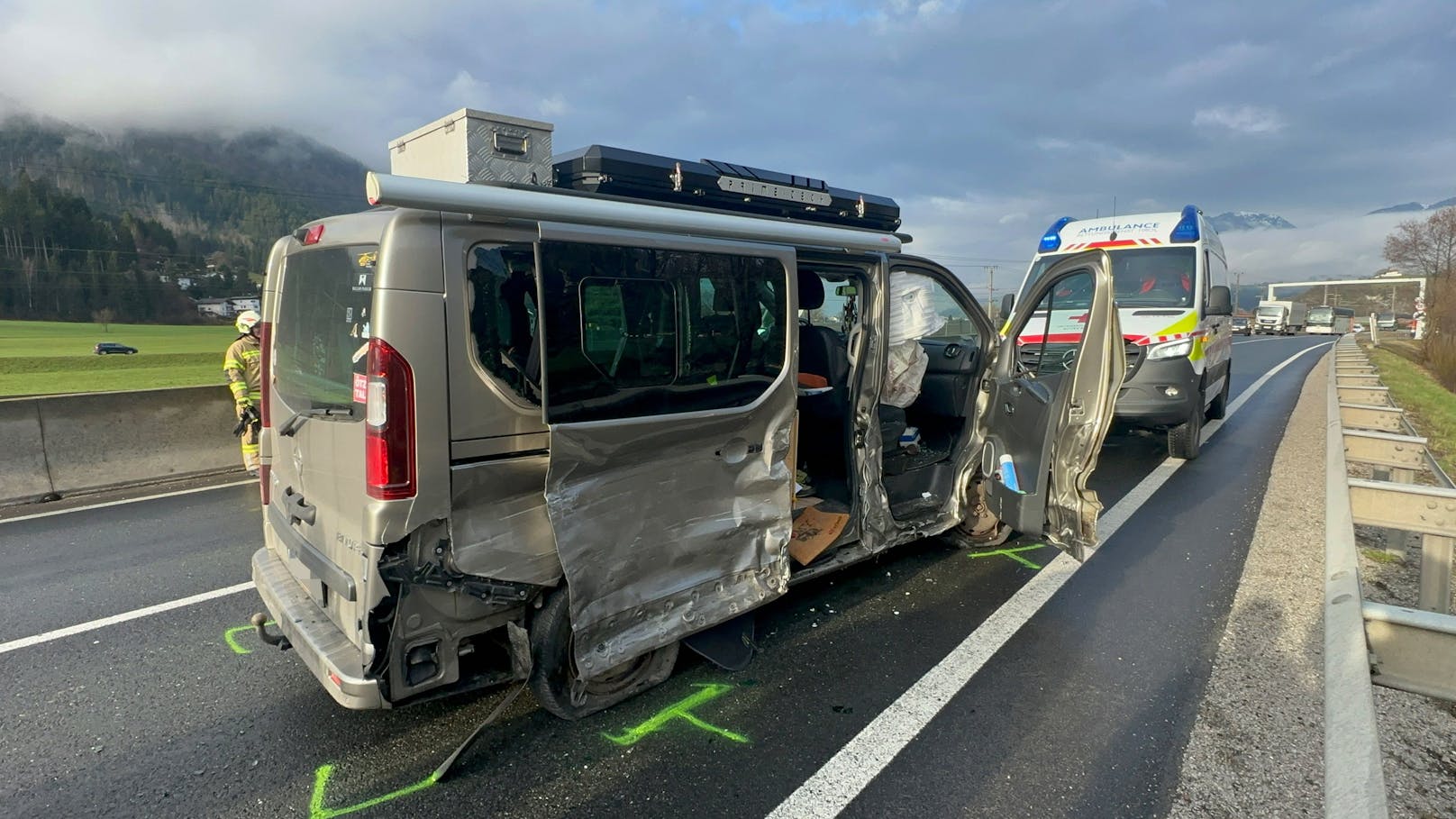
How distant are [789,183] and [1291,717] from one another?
3.35 m

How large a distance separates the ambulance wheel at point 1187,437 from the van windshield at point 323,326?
7.68m

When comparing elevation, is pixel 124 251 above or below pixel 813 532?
Answer: above

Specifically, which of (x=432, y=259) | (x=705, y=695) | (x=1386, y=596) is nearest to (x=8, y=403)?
(x=432, y=259)

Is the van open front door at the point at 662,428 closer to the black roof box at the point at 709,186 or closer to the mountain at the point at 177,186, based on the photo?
the black roof box at the point at 709,186

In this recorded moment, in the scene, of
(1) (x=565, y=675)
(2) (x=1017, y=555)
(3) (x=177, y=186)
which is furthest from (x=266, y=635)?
(3) (x=177, y=186)

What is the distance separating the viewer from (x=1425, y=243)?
3862cm

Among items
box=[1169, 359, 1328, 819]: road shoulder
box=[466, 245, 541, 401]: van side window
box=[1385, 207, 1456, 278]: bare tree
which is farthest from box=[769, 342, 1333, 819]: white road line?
box=[1385, 207, 1456, 278]: bare tree

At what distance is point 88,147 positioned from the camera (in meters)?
183

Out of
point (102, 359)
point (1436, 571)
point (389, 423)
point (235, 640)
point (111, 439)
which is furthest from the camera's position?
point (102, 359)

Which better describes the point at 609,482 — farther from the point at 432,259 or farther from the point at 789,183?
the point at 789,183

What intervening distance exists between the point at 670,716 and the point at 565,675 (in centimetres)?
49

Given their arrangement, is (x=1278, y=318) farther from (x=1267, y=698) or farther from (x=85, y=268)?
(x=85, y=268)

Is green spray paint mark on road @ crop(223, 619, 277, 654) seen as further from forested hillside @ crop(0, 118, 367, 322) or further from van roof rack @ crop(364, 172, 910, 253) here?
forested hillside @ crop(0, 118, 367, 322)

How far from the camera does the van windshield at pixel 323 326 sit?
249 cm
